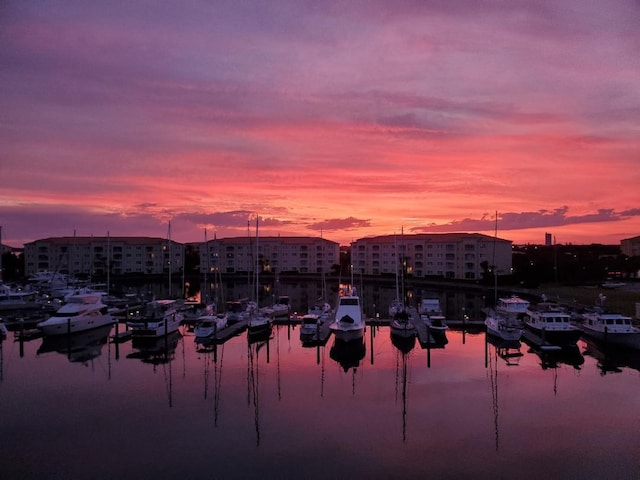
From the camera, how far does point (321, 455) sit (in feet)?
63.5

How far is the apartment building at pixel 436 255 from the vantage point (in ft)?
327

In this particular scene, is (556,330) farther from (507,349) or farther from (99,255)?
(99,255)

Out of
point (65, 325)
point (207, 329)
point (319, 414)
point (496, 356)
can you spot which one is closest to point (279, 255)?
point (65, 325)

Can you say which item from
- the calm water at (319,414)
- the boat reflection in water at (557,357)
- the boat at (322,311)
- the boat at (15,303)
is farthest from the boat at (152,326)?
the boat reflection in water at (557,357)

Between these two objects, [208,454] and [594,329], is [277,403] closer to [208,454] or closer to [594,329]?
[208,454]

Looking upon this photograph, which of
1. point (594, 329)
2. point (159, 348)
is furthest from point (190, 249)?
point (594, 329)

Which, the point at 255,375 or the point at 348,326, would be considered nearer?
the point at 255,375

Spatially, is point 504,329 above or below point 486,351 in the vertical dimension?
above

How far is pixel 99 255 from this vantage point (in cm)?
12475

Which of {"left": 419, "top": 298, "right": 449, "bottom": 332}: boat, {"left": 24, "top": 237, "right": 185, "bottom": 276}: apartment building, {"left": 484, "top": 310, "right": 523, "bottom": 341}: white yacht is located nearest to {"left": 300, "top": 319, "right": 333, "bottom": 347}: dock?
{"left": 419, "top": 298, "right": 449, "bottom": 332}: boat

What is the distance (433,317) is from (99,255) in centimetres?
10004

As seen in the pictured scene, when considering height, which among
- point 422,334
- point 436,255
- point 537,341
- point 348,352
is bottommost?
point 348,352

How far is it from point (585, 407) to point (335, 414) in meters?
11.2

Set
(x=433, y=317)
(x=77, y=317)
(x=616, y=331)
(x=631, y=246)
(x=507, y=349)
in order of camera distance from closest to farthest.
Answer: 1. (x=616, y=331)
2. (x=507, y=349)
3. (x=77, y=317)
4. (x=433, y=317)
5. (x=631, y=246)
